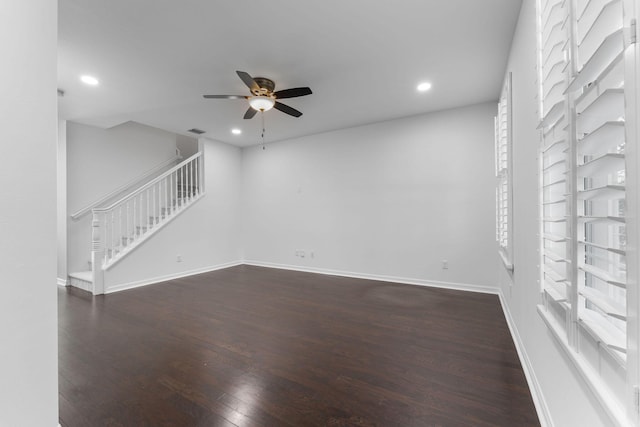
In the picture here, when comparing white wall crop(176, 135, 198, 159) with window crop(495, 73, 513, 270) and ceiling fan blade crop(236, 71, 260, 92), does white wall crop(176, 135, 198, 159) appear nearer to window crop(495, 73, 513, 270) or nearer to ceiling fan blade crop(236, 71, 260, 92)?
ceiling fan blade crop(236, 71, 260, 92)

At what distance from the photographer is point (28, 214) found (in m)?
1.24

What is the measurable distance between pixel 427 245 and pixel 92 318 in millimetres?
4586

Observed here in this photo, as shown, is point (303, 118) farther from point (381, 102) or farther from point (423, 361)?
point (423, 361)

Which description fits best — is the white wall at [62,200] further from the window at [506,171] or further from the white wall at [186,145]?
the window at [506,171]

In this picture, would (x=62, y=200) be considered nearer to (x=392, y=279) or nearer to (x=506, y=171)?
(x=392, y=279)

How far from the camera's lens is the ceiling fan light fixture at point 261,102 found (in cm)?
322

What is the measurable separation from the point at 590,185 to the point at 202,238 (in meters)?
5.77

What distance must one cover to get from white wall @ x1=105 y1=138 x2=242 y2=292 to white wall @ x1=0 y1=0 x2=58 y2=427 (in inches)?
140

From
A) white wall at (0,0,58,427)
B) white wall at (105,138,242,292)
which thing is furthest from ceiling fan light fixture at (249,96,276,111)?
white wall at (105,138,242,292)

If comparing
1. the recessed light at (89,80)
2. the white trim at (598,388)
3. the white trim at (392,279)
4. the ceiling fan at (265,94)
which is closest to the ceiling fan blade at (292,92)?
the ceiling fan at (265,94)

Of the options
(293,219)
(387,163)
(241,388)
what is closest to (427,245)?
(387,163)

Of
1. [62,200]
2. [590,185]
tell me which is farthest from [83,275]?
[590,185]

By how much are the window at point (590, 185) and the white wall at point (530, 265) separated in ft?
0.52

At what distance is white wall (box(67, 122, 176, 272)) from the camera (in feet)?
15.7
